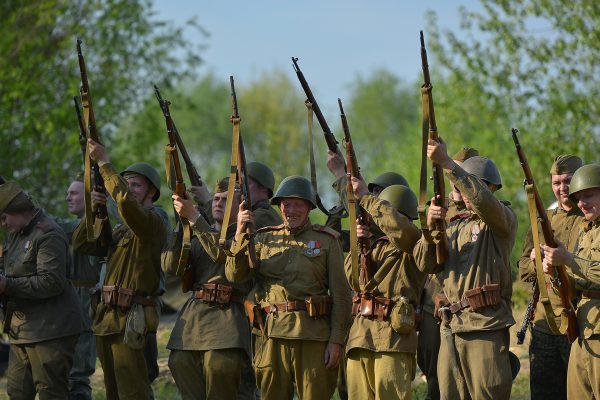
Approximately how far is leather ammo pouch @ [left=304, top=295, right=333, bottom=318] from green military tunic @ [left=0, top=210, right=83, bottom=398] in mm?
2591

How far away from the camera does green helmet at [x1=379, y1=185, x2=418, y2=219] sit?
29.6ft

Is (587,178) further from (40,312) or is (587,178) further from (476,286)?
(40,312)

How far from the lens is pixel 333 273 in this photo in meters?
8.98

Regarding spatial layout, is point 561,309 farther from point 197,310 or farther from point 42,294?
point 42,294

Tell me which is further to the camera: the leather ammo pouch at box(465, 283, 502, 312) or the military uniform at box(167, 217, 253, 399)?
the military uniform at box(167, 217, 253, 399)

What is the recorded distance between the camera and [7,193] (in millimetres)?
10352

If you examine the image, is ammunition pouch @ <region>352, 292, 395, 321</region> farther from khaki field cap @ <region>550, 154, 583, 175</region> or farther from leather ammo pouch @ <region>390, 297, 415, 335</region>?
khaki field cap @ <region>550, 154, 583, 175</region>

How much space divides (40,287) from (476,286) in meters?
4.08

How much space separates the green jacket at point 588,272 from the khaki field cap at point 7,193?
5.17 metres

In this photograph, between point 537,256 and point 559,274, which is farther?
point 559,274

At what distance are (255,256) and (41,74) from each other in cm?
1500

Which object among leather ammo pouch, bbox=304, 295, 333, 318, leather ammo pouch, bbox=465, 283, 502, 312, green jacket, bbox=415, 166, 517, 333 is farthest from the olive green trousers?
leather ammo pouch, bbox=465, 283, 502, 312

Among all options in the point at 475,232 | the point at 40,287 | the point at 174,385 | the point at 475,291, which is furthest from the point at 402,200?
the point at 174,385

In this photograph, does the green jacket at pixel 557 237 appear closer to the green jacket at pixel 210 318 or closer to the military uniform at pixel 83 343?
the green jacket at pixel 210 318
